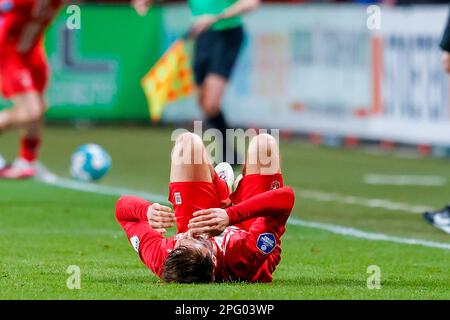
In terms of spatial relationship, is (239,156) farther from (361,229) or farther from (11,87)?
(361,229)

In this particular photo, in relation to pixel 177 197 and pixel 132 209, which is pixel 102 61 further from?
pixel 177 197

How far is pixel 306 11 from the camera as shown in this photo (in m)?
19.3

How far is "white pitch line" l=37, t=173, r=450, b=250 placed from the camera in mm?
9914

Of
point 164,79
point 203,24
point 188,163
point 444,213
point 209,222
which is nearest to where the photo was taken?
point 209,222

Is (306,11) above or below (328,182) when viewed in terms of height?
above

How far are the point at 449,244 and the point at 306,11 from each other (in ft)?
32.3

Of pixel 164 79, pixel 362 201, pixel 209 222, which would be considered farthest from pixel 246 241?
pixel 164 79

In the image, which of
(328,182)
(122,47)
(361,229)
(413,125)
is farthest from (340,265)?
(122,47)

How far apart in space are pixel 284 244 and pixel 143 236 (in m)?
2.17

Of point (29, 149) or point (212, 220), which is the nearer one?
point (212, 220)

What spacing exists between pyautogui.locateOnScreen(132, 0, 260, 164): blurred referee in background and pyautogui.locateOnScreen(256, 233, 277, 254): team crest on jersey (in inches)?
249

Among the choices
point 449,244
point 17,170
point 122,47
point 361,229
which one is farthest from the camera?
point 122,47

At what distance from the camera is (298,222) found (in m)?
11.1
